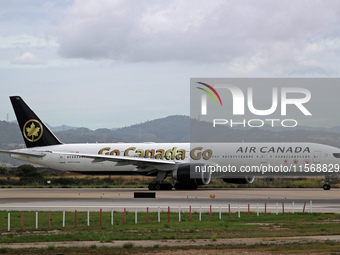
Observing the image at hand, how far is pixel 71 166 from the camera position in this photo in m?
66.1

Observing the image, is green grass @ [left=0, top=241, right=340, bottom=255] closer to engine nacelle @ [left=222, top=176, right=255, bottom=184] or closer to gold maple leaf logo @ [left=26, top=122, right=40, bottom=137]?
engine nacelle @ [left=222, top=176, right=255, bottom=184]

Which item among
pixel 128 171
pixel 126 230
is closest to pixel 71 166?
pixel 128 171

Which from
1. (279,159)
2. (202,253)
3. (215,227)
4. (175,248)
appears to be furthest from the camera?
(279,159)

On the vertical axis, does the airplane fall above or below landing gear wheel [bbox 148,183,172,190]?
above

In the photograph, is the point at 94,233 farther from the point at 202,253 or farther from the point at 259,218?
the point at 259,218

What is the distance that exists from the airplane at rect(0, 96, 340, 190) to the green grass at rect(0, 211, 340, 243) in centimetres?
2399

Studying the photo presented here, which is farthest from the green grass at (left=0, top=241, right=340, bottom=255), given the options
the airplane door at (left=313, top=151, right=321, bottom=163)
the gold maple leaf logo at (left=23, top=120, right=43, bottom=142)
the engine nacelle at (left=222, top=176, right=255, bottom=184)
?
the gold maple leaf logo at (left=23, top=120, right=43, bottom=142)

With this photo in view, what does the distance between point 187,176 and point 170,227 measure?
28.0 m

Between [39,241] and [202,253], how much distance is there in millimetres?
6785

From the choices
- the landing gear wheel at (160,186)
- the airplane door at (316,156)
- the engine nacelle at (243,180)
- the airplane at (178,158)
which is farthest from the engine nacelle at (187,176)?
the airplane door at (316,156)

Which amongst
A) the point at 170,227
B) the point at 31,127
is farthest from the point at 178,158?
the point at 170,227

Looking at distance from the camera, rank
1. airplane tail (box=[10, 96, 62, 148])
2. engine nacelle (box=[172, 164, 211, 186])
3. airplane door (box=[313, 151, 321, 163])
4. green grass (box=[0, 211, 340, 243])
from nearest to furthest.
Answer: green grass (box=[0, 211, 340, 243]) < engine nacelle (box=[172, 164, 211, 186]) < airplane door (box=[313, 151, 321, 163]) < airplane tail (box=[10, 96, 62, 148])

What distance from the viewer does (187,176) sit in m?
55.7

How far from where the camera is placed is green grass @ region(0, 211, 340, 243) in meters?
24.1
